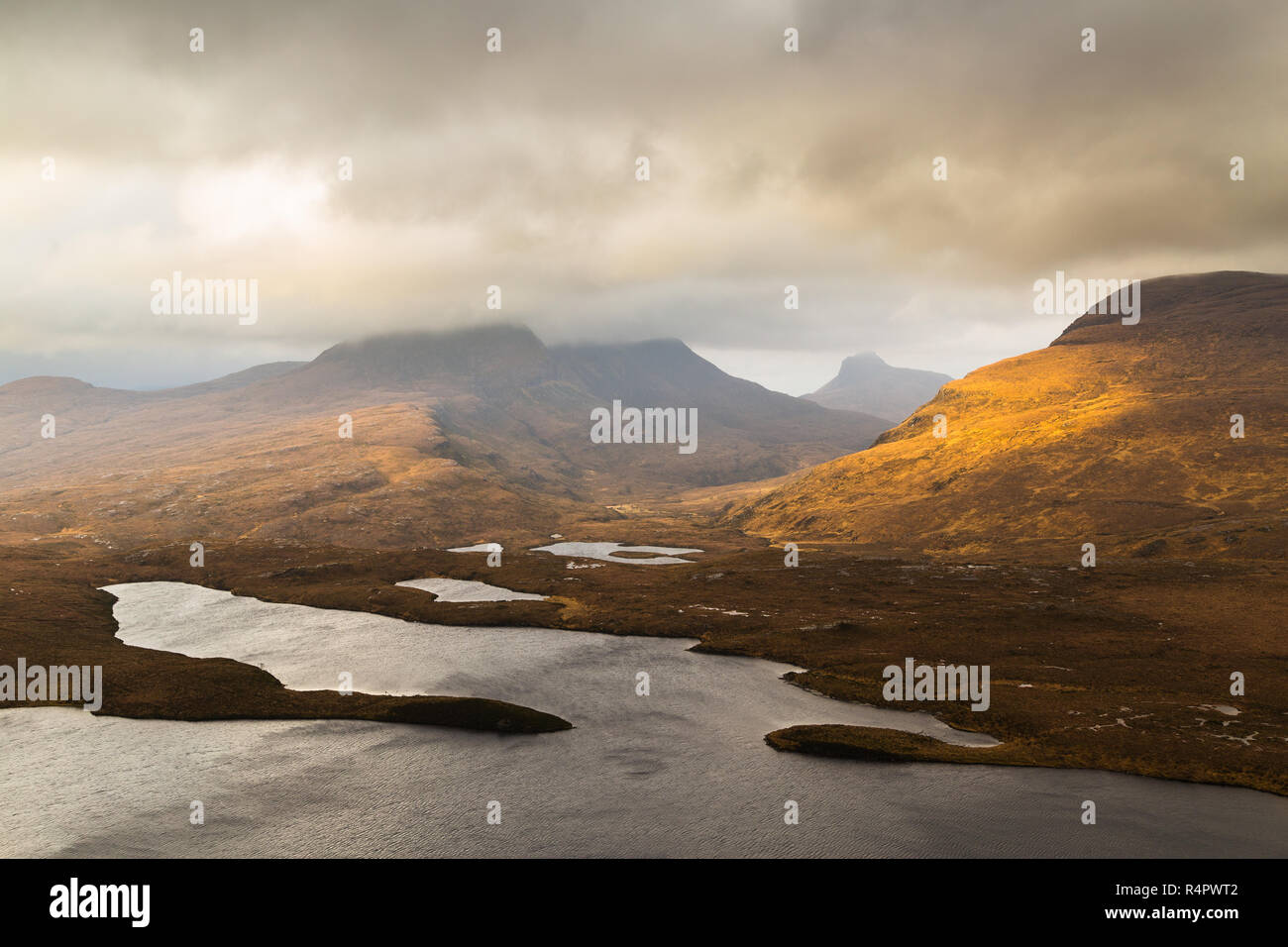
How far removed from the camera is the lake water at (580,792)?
5497cm

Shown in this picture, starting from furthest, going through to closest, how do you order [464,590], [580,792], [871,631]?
[464,590] → [871,631] → [580,792]

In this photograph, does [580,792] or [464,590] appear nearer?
[580,792]

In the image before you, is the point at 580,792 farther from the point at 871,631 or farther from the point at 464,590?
the point at 464,590

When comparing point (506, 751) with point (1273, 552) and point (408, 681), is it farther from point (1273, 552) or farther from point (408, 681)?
point (1273, 552)

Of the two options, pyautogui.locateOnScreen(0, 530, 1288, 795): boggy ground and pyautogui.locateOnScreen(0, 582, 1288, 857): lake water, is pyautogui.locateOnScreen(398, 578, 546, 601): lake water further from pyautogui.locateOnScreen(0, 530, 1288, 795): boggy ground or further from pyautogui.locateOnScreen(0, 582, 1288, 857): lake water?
pyautogui.locateOnScreen(0, 582, 1288, 857): lake water

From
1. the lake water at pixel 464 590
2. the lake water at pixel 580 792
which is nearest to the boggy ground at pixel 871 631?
the lake water at pixel 464 590

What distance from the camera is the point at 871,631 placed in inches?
4656

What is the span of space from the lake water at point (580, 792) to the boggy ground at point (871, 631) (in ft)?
15.3

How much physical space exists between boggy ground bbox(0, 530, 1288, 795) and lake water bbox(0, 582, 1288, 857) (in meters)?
4.68

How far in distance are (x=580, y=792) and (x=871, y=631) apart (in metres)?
70.1

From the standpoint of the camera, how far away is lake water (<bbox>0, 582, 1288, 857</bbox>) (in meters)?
55.0

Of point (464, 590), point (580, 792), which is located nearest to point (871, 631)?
point (580, 792)

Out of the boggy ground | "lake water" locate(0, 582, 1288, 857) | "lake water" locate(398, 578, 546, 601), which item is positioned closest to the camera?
"lake water" locate(0, 582, 1288, 857)

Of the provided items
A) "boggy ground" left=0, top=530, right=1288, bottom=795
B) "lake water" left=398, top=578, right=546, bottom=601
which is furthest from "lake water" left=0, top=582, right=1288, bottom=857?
"lake water" left=398, top=578, right=546, bottom=601
